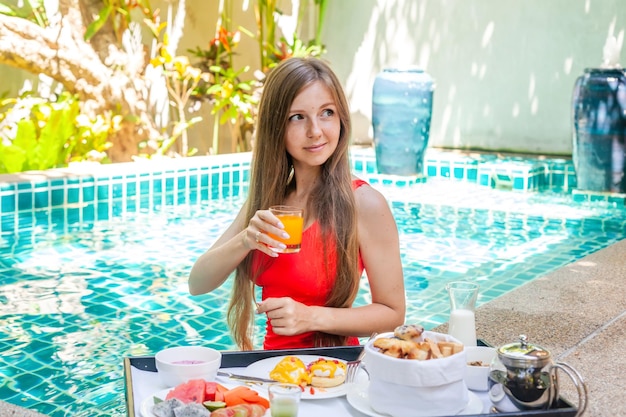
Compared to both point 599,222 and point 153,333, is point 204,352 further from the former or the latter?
point 599,222

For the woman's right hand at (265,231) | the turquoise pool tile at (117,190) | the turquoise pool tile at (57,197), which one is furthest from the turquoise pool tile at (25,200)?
the woman's right hand at (265,231)

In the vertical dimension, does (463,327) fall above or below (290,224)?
below

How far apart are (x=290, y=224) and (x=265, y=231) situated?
0.05m

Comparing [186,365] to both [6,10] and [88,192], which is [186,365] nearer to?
[88,192]

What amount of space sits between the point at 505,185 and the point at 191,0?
4.07 meters

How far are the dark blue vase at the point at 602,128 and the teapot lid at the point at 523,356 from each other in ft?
21.4

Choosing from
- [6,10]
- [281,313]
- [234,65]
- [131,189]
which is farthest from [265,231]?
[234,65]

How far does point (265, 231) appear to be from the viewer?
1.85m

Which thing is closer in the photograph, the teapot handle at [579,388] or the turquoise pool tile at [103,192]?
the teapot handle at [579,388]

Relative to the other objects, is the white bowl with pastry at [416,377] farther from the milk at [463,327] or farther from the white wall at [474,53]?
the white wall at [474,53]

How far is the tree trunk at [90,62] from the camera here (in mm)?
7750

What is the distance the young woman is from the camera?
2.08 m

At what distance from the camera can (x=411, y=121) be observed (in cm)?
838

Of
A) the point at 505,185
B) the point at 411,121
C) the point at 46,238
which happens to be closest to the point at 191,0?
the point at 411,121
